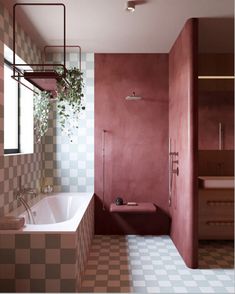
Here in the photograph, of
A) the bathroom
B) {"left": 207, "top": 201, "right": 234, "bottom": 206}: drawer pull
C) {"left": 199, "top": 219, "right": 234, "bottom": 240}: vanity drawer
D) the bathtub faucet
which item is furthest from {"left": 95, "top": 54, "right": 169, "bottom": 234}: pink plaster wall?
the bathtub faucet

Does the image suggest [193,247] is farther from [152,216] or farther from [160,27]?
[160,27]

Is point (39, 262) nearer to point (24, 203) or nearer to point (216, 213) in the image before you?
point (24, 203)

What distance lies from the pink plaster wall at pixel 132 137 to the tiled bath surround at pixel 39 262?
6.81 feet

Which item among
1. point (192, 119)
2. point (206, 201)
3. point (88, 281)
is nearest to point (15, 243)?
point (88, 281)

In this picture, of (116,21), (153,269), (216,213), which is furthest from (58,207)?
(116,21)

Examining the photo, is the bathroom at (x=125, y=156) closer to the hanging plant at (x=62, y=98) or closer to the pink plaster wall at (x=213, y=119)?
the pink plaster wall at (x=213, y=119)

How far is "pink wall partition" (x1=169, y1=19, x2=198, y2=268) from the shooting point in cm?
332

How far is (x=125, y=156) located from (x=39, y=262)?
231 centimetres

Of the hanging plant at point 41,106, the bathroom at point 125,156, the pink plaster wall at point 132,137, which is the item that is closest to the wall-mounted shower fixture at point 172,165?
the bathroom at point 125,156

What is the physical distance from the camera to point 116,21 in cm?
339

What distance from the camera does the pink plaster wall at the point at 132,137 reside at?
4543mm

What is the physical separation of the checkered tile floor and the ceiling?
2442 mm

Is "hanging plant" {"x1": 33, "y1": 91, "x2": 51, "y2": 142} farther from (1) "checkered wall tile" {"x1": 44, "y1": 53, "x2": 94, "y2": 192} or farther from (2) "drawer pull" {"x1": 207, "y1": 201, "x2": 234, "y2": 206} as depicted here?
(2) "drawer pull" {"x1": 207, "y1": 201, "x2": 234, "y2": 206}

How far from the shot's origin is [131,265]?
332cm
